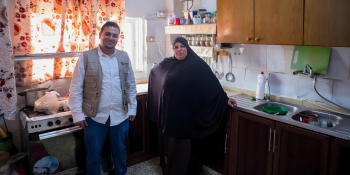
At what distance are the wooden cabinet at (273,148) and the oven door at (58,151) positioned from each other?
1380 millimetres

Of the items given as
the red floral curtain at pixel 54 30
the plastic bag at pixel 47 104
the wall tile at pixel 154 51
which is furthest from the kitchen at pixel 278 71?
the wall tile at pixel 154 51

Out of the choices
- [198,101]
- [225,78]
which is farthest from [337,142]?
[225,78]

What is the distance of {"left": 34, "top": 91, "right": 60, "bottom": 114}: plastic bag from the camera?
7.26 feet

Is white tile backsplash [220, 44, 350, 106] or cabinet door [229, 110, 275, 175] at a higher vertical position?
white tile backsplash [220, 44, 350, 106]

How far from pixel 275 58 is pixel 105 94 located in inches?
62.2

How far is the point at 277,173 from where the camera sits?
205cm

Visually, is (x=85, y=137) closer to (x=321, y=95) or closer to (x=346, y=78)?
(x=321, y=95)

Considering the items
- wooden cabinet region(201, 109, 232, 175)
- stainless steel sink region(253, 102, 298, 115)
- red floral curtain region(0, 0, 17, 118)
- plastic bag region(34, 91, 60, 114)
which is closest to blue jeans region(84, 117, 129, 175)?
plastic bag region(34, 91, 60, 114)

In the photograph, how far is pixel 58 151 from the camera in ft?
7.47

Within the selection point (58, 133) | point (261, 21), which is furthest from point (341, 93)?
point (58, 133)

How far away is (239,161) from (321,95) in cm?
90

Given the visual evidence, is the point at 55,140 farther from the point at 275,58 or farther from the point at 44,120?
the point at 275,58

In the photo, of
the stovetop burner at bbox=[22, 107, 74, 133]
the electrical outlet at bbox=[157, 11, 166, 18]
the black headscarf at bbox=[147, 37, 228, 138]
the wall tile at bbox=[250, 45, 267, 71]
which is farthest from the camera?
the electrical outlet at bbox=[157, 11, 166, 18]

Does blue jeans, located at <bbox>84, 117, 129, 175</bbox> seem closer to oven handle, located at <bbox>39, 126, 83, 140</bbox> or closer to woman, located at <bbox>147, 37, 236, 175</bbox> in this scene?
oven handle, located at <bbox>39, 126, 83, 140</bbox>
